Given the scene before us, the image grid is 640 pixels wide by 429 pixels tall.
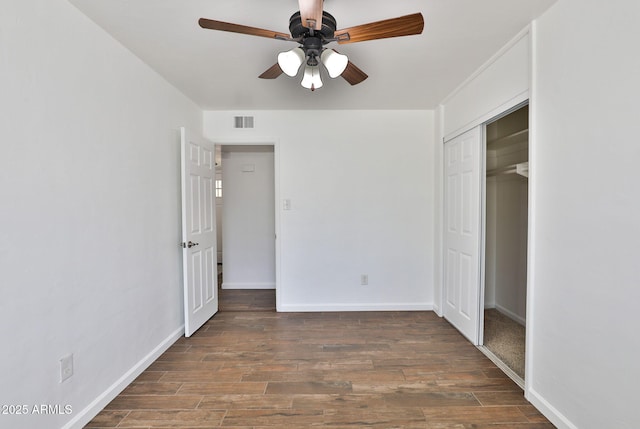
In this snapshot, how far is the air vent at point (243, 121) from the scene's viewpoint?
3549 millimetres

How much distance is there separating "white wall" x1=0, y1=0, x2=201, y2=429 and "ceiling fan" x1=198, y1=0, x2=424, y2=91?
0.91 m

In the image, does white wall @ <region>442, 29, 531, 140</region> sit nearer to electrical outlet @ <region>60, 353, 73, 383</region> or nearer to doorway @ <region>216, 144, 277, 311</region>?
doorway @ <region>216, 144, 277, 311</region>

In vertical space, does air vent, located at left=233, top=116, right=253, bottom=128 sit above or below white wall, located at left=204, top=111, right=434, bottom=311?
above

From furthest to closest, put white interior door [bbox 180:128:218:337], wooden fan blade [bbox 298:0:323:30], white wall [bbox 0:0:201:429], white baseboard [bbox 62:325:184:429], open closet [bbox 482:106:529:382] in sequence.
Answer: open closet [bbox 482:106:529:382] < white interior door [bbox 180:128:218:337] < white baseboard [bbox 62:325:184:429] < white wall [bbox 0:0:201:429] < wooden fan blade [bbox 298:0:323:30]

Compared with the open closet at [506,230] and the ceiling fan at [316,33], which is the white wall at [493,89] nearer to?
the open closet at [506,230]

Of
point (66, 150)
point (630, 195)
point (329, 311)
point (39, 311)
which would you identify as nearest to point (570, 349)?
point (630, 195)

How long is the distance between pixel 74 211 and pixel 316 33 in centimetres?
171

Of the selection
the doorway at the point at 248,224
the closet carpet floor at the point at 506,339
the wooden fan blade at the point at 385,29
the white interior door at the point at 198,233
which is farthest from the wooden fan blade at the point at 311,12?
the doorway at the point at 248,224

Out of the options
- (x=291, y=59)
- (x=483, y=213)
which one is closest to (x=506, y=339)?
(x=483, y=213)

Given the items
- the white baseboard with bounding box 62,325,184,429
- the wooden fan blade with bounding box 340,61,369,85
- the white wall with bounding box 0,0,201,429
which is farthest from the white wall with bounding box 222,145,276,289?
the wooden fan blade with bounding box 340,61,369,85

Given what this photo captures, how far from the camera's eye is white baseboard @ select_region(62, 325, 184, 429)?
1709mm

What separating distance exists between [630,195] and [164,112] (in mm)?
3242

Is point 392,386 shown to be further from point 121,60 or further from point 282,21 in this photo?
point 121,60

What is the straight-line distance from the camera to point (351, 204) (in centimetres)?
357
